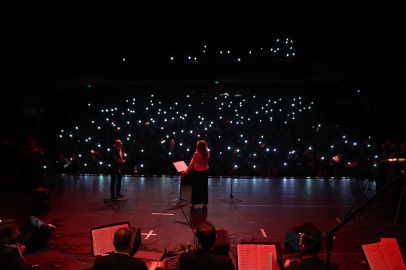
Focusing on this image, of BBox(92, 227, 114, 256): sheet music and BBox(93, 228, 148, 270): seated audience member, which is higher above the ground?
BBox(93, 228, 148, 270): seated audience member

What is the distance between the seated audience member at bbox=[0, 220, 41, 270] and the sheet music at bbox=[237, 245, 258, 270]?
6.72 feet

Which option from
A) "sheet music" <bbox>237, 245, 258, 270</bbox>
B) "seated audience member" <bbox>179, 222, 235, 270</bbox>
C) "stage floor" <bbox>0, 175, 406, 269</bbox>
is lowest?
"stage floor" <bbox>0, 175, 406, 269</bbox>

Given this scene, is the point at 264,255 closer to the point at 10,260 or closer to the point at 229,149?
the point at 10,260

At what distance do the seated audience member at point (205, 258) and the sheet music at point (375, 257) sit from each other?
60.8 inches

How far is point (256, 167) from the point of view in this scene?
27.9 feet

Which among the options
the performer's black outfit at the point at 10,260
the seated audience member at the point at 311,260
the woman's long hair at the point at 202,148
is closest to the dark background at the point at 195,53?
the woman's long hair at the point at 202,148

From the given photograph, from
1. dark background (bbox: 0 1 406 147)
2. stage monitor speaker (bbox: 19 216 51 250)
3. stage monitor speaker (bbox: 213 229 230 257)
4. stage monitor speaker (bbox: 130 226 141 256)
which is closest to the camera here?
stage monitor speaker (bbox: 213 229 230 257)

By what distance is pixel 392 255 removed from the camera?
2555 mm

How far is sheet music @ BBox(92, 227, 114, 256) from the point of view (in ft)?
9.93

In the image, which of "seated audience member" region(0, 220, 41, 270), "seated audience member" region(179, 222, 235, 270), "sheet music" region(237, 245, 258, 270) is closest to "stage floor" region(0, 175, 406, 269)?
"sheet music" region(237, 245, 258, 270)

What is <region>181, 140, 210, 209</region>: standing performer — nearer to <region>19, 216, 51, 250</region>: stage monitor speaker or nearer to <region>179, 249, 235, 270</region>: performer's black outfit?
<region>19, 216, 51, 250</region>: stage monitor speaker

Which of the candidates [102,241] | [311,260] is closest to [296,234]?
[311,260]

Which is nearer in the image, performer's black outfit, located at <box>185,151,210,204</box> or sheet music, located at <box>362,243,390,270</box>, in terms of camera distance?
sheet music, located at <box>362,243,390,270</box>

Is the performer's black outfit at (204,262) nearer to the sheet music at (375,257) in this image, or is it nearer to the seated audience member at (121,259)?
the seated audience member at (121,259)
